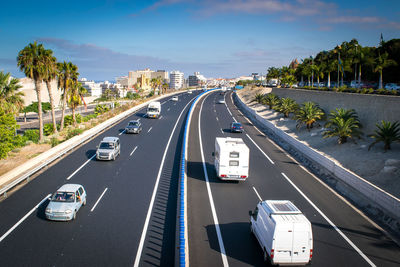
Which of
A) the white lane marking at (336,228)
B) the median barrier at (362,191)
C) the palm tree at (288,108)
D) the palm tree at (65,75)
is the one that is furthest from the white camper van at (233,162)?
the palm tree at (65,75)

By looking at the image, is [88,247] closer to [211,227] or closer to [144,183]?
[211,227]

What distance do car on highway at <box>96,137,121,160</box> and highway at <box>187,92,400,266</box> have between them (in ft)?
23.3

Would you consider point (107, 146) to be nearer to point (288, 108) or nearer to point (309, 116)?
point (309, 116)

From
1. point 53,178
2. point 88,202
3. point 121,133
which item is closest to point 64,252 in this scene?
point 88,202

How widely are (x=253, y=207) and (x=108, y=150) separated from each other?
14.6 m

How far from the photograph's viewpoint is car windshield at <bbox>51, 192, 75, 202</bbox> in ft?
53.2

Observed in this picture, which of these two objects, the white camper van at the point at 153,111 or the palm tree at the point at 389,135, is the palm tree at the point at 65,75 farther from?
the palm tree at the point at 389,135

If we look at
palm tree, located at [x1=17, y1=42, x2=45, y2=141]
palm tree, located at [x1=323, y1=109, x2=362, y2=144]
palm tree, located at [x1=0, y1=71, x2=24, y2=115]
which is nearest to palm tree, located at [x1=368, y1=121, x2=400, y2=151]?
palm tree, located at [x1=323, y1=109, x2=362, y2=144]

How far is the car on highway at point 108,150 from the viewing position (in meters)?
26.0

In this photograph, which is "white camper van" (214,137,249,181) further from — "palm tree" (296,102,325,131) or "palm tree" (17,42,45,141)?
"palm tree" (17,42,45,141)

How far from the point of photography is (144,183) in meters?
21.4

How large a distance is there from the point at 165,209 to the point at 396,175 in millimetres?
16736

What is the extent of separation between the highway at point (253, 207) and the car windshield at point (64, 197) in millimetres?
6762

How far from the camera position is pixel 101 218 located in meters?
16.1
